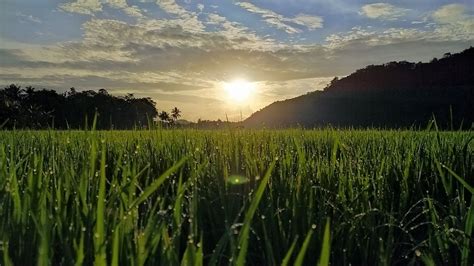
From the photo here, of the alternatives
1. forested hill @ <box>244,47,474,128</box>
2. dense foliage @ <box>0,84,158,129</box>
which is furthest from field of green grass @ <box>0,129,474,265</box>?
forested hill @ <box>244,47,474,128</box>

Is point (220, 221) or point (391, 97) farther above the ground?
point (391, 97)

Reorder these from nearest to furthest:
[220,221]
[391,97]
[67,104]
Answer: [220,221] → [67,104] → [391,97]

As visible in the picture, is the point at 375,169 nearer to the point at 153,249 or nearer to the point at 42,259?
the point at 153,249

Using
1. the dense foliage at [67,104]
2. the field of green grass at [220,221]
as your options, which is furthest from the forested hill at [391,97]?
the field of green grass at [220,221]

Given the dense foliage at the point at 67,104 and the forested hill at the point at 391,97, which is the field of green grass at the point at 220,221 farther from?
the forested hill at the point at 391,97

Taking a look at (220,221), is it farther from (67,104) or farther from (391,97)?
(391,97)

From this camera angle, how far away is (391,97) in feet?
374

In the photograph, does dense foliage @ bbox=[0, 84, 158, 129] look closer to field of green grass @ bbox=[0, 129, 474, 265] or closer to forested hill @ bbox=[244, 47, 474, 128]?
forested hill @ bbox=[244, 47, 474, 128]

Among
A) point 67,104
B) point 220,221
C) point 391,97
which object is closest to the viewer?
point 220,221

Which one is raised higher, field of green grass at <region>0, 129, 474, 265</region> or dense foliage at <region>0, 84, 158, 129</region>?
dense foliage at <region>0, 84, 158, 129</region>

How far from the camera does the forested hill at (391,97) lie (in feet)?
358

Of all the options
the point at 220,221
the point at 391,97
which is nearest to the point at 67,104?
the point at 391,97

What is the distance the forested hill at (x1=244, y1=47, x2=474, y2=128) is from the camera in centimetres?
10919

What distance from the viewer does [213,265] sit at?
109 cm
